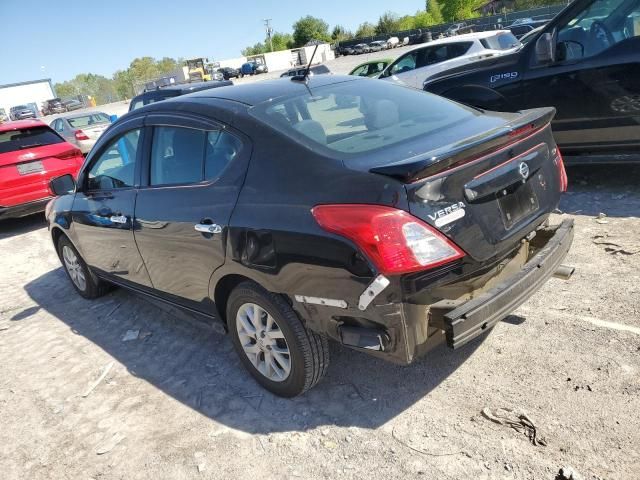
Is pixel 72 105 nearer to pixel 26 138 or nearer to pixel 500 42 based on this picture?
pixel 500 42

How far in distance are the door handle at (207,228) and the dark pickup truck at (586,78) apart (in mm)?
4047

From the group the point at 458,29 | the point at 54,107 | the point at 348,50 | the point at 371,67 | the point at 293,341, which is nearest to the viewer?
the point at 293,341

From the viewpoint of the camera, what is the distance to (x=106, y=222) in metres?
4.20

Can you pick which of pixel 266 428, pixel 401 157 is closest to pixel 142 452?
pixel 266 428

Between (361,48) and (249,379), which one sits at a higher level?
(361,48)

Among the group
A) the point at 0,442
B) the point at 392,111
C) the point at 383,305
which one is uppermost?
the point at 392,111

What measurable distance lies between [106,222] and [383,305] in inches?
108

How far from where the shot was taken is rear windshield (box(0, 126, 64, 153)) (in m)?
8.69

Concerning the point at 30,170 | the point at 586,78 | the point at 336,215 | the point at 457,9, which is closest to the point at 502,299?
the point at 336,215

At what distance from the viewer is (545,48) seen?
526 centimetres

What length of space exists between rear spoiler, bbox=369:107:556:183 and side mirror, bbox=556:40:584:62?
116 inches

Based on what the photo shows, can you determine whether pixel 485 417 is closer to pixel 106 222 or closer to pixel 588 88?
pixel 106 222

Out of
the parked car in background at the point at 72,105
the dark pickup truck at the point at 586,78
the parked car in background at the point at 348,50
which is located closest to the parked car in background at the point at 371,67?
the dark pickup truck at the point at 586,78

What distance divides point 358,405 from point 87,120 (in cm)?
1496
